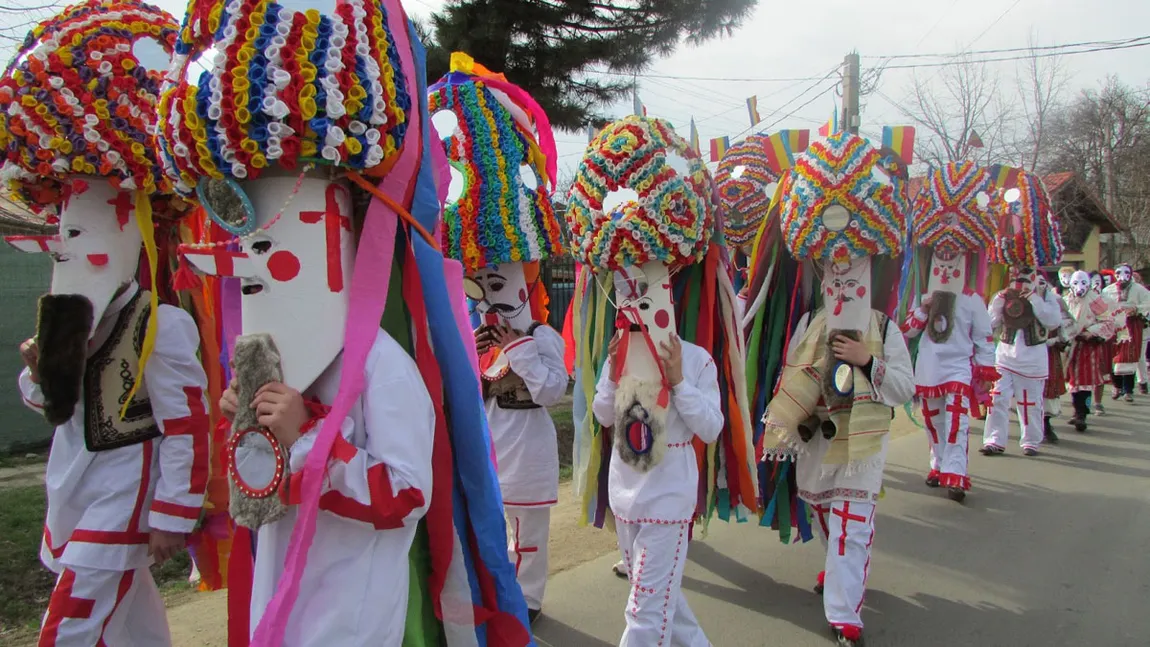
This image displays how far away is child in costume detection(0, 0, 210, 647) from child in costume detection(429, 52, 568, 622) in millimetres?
1393

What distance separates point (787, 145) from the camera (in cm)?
473

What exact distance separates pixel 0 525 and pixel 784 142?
533 centimetres

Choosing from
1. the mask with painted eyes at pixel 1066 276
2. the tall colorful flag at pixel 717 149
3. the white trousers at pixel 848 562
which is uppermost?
the tall colorful flag at pixel 717 149

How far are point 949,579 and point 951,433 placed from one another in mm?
1881

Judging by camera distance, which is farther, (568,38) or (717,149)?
(568,38)

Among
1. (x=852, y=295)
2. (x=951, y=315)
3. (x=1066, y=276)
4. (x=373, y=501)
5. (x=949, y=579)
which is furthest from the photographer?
(x=1066, y=276)

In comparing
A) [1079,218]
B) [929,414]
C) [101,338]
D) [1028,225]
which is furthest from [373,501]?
[1079,218]

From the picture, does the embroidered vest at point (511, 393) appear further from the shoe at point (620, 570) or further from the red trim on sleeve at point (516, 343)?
the shoe at point (620, 570)

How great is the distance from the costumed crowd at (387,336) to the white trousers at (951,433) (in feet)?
5.93

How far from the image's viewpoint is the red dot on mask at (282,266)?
191cm

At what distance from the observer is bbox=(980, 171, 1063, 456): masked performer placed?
7.59 meters

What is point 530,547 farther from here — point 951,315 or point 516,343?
point 951,315

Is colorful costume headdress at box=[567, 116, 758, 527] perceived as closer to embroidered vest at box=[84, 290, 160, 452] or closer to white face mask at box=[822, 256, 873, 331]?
white face mask at box=[822, 256, 873, 331]

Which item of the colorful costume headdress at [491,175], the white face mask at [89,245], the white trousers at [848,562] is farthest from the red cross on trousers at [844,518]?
the white face mask at [89,245]
